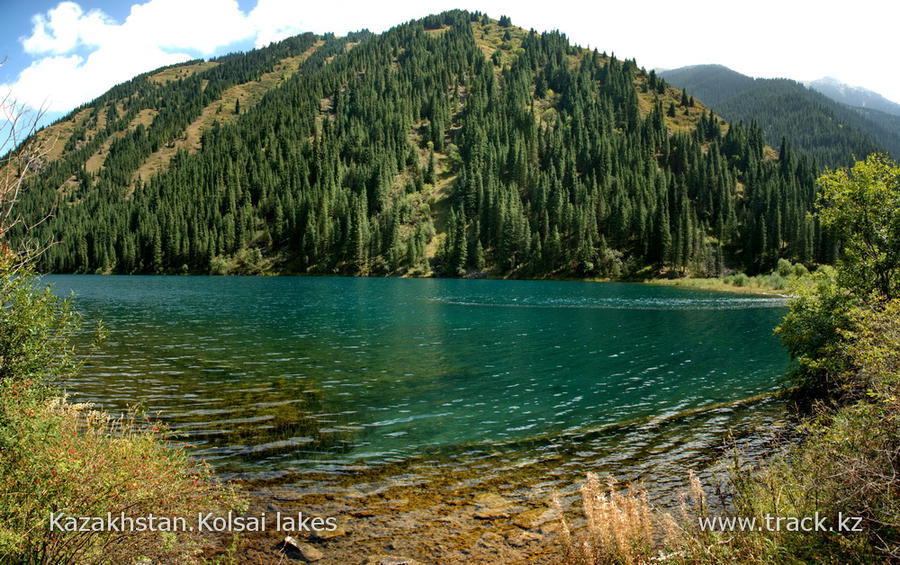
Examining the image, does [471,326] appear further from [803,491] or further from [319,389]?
[803,491]

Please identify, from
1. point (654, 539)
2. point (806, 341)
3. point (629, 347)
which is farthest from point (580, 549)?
point (629, 347)

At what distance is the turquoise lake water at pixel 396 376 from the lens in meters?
18.5

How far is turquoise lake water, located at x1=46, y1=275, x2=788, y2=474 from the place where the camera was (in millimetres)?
18453

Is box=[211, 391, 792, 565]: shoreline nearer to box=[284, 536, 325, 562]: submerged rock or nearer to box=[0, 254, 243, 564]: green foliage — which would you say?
box=[284, 536, 325, 562]: submerged rock

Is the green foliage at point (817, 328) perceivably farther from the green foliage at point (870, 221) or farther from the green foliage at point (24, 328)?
the green foliage at point (24, 328)

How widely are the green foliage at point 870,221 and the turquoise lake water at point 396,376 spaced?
8960mm

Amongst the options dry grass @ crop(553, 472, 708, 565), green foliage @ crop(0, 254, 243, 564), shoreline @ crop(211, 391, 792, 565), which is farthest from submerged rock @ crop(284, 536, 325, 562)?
dry grass @ crop(553, 472, 708, 565)

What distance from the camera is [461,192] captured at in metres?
190

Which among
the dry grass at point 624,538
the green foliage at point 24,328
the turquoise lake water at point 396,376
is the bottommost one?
the turquoise lake water at point 396,376

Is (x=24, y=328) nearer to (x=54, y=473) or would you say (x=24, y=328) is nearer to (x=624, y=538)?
(x=54, y=473)

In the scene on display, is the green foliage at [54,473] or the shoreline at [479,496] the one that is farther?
the shoreline at [479,496]

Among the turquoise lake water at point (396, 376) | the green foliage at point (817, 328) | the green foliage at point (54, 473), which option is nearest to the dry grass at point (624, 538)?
the green foliage at point (54, 473)

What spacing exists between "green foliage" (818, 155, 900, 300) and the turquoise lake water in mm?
8960

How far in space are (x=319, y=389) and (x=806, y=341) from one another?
2383 cm
